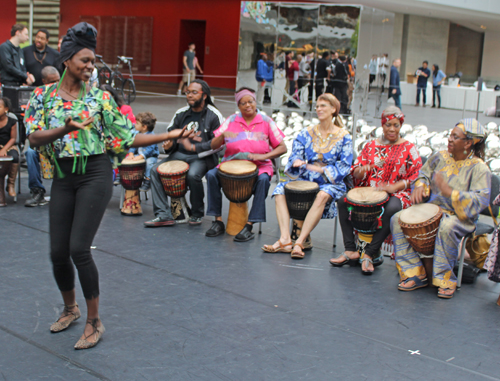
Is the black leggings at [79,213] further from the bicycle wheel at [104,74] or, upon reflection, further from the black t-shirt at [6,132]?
the bicycle wheel at [104,74]

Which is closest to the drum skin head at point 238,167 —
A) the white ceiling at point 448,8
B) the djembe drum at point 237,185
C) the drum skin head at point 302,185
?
the djembe drum at point 237,185

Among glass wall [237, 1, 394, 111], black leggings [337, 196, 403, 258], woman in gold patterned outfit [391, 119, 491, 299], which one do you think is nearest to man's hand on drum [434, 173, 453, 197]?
woman in gold patterned outfit [391, 119, 491, 299]

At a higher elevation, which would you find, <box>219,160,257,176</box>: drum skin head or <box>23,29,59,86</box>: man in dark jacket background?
<box>23,29,59,86</box>: man in dark jacket background

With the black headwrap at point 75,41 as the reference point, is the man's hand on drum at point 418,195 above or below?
below

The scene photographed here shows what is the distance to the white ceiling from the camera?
21.5 m

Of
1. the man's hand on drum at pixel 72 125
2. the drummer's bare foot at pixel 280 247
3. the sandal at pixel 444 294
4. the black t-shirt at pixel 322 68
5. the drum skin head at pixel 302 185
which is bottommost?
the sandal at pixel 444 294

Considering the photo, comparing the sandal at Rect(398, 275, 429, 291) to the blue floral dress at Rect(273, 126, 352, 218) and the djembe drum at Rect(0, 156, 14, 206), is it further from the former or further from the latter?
the djembe drum at Rect(0, 156, 14, 206)

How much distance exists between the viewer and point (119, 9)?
22.5 meters

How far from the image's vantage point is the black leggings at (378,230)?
14.7ft

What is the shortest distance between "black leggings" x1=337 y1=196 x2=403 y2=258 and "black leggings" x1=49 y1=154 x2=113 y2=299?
88.7 inches

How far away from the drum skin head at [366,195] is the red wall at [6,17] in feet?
46.3

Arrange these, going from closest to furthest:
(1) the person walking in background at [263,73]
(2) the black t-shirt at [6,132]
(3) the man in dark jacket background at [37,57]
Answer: (2) the black t-shirt at [6,132], (3) the man in dark jacket background at [37,57], (1) the person walking in background at [263,73]

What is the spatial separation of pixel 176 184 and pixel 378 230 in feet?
6.77

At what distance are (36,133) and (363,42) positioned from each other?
8.57 metres
